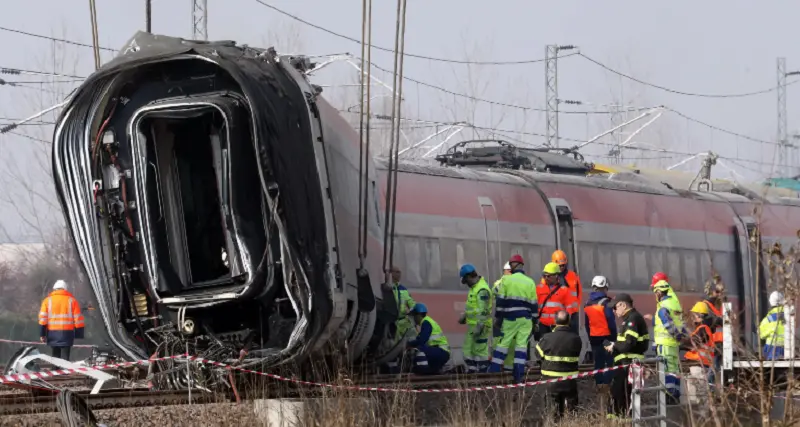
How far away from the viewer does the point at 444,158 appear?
2130 centimetres

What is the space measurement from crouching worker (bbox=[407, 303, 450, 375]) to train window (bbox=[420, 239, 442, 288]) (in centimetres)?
219

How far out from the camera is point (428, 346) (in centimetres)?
1551

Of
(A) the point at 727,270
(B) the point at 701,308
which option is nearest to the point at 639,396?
(B) the point at 701,308

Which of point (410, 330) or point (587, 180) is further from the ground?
point (587, 180)

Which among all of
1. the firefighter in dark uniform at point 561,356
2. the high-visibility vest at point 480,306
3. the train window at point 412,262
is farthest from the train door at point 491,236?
the firefighter in dark uniform at point 561,356

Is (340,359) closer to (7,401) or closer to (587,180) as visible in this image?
(7,401)

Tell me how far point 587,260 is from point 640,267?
1.69 m

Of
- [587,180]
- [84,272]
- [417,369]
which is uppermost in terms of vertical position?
[587,180]

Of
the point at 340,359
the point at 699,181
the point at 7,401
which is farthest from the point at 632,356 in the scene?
the point at 699,181

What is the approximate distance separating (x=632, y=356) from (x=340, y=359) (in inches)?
142

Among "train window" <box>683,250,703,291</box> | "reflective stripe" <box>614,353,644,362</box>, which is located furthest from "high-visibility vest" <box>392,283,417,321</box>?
"train window" <box>683,250,703,291</box>

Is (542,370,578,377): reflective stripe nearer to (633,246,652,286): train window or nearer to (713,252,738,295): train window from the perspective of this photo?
(633,246,652,286): train window

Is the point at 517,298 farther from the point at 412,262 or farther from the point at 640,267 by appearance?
the point at 640,267

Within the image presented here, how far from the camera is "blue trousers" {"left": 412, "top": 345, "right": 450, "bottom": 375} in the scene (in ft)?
50.9
